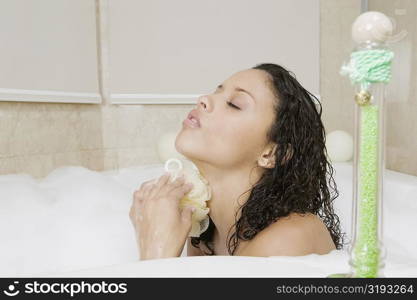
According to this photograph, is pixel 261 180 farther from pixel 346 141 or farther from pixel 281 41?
pixel 281 41

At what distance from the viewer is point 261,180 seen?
1213 mm

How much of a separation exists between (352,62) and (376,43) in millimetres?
30

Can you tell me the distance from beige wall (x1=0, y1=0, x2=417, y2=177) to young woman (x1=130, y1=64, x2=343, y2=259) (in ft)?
2.82

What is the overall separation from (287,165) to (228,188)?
0.17 m

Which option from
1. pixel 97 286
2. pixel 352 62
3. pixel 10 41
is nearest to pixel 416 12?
pixel 10 41

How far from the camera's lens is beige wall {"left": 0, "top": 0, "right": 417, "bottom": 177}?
5.95 ft

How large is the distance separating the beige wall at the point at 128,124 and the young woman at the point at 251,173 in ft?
2.82

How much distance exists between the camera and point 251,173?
47.8 inches

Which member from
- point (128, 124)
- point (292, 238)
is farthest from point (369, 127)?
Answer: point (128, 124)

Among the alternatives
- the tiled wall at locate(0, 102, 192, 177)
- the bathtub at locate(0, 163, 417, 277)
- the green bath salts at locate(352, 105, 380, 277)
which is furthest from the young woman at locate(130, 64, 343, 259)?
the tiled wall at locate(0, 102, 192, 177)

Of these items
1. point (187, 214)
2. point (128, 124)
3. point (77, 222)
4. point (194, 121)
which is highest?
point (194, 121)

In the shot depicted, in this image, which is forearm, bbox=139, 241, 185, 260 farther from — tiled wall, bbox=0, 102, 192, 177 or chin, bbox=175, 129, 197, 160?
tiled wall, bbox=0, 102, 192, 177

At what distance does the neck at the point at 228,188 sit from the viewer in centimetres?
119

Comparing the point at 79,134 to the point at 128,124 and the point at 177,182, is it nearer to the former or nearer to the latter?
the point at 128,124
